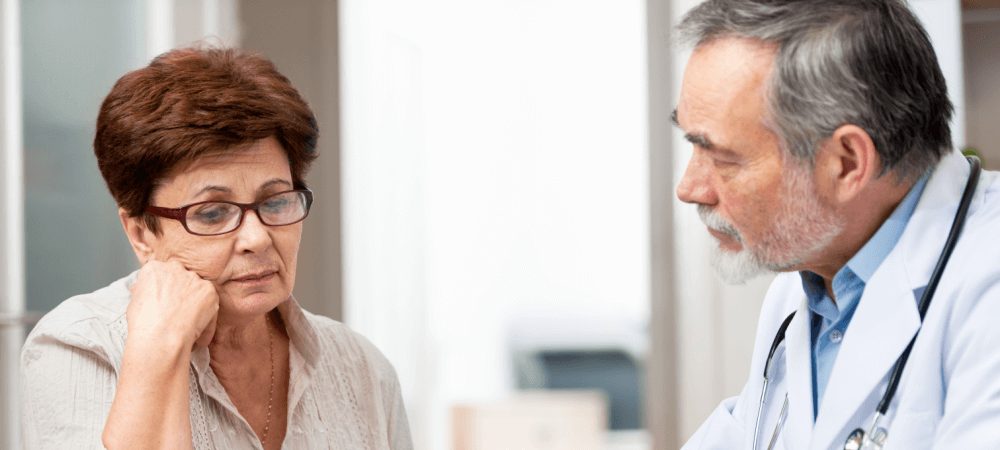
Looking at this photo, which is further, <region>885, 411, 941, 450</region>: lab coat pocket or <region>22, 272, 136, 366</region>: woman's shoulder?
<region>22, 272, 136, 366</region>: woman's shoulder

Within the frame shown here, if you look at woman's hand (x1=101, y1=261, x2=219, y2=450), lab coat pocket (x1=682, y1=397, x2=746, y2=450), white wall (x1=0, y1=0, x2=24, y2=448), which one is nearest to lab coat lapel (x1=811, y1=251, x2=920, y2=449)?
lab coat pocket (x1=682, y1=397, x2=746, y2=450)

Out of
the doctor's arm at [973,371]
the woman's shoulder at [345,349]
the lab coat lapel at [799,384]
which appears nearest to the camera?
the doctor's arm at [973,371]

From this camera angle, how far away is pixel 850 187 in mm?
1011

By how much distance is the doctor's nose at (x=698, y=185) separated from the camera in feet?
3.56

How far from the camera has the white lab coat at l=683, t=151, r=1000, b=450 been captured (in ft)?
2.82

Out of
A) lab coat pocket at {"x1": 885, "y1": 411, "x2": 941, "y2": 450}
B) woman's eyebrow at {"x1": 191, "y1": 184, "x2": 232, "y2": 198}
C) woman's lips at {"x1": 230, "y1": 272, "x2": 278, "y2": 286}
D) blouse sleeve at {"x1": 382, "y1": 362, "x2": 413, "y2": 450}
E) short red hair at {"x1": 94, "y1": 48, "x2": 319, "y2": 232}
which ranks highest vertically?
short red hair at {"x1": 94, "y1": 48, "x2": 319, "y2": 232}

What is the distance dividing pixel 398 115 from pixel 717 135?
2275 millimetres

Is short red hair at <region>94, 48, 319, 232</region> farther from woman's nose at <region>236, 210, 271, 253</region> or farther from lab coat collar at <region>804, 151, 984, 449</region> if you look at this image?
lab coat collar at <region>804, 151, 984, 449</region>

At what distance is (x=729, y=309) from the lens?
102 inches

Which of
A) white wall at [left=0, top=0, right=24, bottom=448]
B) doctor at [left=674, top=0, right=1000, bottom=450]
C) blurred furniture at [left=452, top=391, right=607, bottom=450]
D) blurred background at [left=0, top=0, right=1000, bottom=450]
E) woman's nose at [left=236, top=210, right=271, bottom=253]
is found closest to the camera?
doctor at [left=674, top=0, right=1000, bottom=450]

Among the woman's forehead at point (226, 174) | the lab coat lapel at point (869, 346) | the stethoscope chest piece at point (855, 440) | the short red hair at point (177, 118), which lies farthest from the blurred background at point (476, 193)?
the stethoscope chest piece at point (855, 440)

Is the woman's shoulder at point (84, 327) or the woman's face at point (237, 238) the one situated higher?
the woman's face at point (237, 238)

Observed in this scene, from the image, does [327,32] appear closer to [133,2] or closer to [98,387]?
[133,2]

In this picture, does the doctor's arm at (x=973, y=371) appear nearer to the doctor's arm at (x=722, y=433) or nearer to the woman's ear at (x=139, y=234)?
the doctor's arm at (x=722, y=433)
